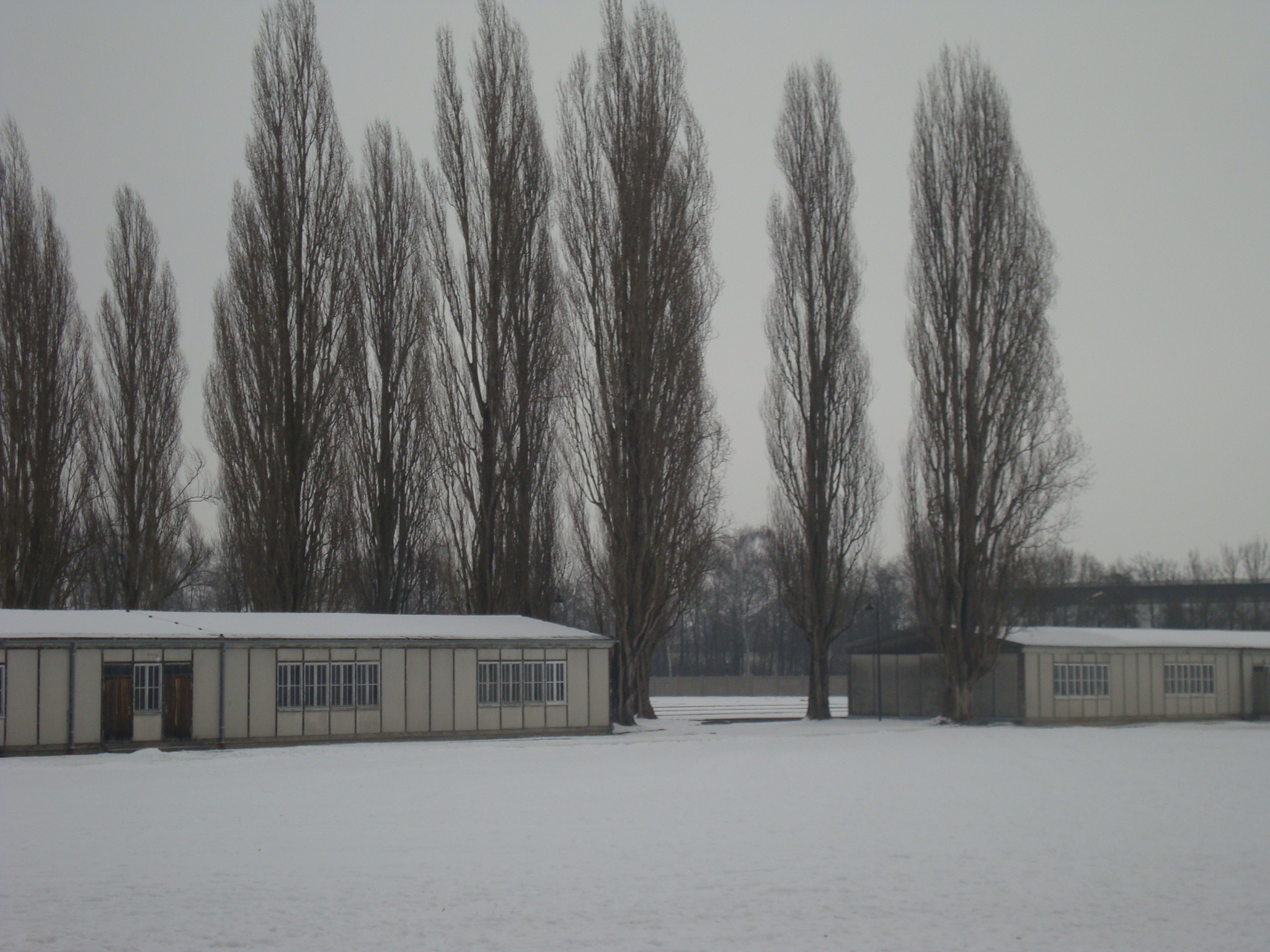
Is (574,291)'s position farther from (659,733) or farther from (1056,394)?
(1056,394)

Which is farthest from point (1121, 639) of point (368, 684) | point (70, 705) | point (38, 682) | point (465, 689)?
point (38, 682)

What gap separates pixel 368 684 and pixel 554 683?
14.5ft

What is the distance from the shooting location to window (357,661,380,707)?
89.2 ft

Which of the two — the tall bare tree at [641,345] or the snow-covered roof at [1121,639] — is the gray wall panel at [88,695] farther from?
the snow-covered roof at [1121,639]

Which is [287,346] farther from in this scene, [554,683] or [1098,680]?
[1098,680]

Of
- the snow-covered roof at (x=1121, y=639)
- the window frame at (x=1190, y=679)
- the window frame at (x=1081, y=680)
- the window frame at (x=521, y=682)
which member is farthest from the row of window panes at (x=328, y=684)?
the window frame at (x=1190, y=679)

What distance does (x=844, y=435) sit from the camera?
37469 mm

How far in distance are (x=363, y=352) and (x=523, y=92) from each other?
7.74 m

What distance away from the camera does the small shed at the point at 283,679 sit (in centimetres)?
2381

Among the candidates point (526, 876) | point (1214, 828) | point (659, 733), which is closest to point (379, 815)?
point (526, 876)

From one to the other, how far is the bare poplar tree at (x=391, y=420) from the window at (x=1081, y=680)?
55.9ft

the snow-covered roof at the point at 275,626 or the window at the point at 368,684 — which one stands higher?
the snow-covered roof at the point at 275,626

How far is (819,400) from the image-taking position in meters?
37.2

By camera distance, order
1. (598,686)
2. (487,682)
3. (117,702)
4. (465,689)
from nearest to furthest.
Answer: (117,702), (465,689), (487,682), (598,686)
